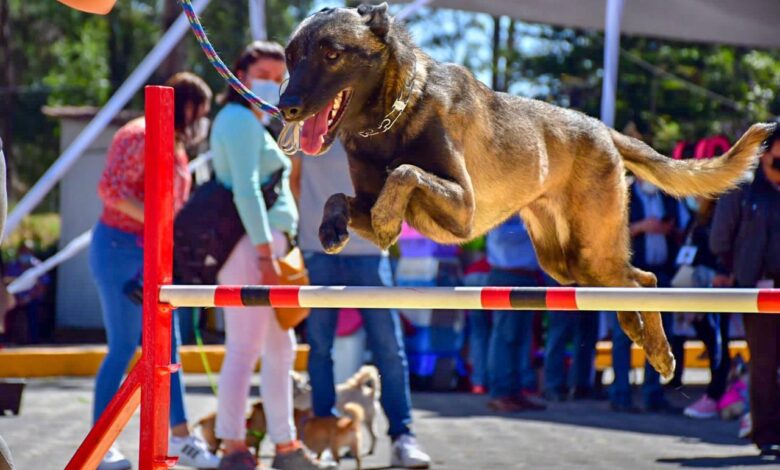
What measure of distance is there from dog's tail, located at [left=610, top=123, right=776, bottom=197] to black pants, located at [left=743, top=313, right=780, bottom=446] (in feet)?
6.06

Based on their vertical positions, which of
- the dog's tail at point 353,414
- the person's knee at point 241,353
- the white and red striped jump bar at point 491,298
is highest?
the white and red striped jump bar at point 491,298

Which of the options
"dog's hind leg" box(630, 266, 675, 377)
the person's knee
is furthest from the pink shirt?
"dog's hind leg" box(630, 266, 675, 377)

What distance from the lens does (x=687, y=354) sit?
1200cm

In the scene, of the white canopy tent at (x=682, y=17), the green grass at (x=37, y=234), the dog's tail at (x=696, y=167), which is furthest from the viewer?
the green grass at (x=37, y=234)

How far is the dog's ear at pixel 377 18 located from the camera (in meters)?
4.39

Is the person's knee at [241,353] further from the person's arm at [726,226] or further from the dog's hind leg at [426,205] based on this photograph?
the person's arm at [726,226]

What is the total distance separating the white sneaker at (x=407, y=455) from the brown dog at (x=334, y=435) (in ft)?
0.64

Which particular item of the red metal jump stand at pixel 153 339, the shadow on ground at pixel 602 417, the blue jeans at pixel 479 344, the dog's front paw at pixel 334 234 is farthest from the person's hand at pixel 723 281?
the red metal jump stand at pixel 153 339

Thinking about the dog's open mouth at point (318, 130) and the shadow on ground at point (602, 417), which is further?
the shadow on ground at point (602, 417)

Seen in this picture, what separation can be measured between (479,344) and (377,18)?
19.6 feet

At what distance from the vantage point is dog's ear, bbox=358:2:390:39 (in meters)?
4.39

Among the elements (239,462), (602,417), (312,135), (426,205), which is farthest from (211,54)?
(602,417)

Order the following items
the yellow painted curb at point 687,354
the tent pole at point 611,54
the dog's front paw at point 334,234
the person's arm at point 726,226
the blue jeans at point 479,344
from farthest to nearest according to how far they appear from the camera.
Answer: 1. the yellow painted curb at point 687,354
2. the blue jeans at point 479,344
3. the tent pole at point 611,54
4. the person's arm at point 726,226
5. the dog's front paw at point 334,234

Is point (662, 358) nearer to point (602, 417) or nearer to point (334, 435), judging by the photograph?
point (334, 435)
